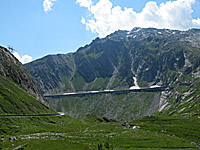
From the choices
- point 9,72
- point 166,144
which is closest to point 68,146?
point 166,144

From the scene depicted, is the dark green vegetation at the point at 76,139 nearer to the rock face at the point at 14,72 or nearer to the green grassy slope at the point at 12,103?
the green grassy slope at the point at 12,103

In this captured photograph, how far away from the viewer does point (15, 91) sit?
452ft

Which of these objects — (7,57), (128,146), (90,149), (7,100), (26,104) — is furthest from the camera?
(7,57)

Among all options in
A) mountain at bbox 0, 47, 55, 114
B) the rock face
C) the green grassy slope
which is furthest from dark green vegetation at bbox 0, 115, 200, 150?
the rock face

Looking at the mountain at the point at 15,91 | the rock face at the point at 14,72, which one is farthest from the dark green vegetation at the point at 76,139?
the rock face at the point at 14,72

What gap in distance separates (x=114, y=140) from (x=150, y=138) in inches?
678

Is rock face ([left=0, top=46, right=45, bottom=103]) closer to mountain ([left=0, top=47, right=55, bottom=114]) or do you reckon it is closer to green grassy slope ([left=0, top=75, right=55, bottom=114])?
mountain ([left=0, top=47, right=55, bottom=114])

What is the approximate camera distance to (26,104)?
425ft

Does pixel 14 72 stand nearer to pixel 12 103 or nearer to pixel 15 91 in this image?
pixel 15 91

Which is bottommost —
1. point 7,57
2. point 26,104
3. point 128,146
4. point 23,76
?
point 128,146

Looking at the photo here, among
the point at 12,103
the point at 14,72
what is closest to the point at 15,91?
the point at 12,103

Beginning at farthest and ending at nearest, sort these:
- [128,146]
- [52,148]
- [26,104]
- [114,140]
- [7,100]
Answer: [26,104]
[7,100]
[114,140]
[128,146]
[52,148]

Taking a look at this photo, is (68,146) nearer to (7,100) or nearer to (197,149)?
(197,149)

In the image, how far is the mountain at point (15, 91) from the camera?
11518 centimetres
